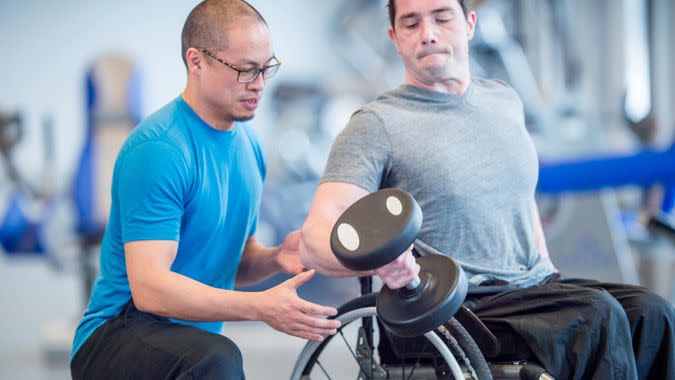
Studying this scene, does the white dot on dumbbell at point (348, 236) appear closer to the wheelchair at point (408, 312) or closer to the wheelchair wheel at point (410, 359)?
the wheelchair at point (408, 312)

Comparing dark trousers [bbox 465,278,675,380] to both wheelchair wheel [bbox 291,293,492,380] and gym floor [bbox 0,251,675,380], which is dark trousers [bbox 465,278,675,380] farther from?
gym floor [bbox 0,251,675,380]

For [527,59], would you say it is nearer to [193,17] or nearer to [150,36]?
[150,36]

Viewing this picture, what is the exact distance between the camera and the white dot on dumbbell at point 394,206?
1353 mm

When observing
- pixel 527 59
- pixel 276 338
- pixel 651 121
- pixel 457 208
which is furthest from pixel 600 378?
pixel 527 59

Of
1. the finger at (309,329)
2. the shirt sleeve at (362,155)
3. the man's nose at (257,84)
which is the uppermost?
the man's nose at (257,84)

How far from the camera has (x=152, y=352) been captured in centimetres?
159

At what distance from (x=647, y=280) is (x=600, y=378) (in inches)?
155

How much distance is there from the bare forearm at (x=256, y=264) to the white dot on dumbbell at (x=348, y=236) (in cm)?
60

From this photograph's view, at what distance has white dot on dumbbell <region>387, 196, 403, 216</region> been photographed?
1.35m

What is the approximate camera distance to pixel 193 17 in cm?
184

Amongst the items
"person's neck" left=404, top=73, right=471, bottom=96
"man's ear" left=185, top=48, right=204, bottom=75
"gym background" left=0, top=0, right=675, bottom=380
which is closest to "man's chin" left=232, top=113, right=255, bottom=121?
"man's ear" left=185, top=48, right=204, bottom=75

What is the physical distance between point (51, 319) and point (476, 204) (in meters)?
3.84

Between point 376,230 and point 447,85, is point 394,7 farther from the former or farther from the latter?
point 376,230

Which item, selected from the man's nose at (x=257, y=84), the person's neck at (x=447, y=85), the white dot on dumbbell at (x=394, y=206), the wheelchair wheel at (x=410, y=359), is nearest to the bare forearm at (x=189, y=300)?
the wheelchair wheel at (x=410, y=359)
